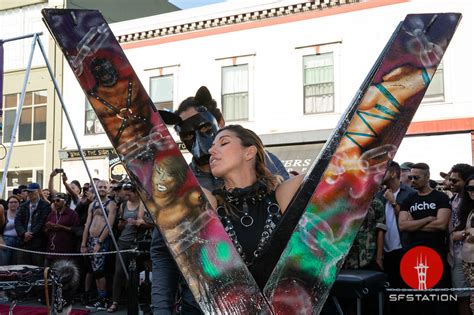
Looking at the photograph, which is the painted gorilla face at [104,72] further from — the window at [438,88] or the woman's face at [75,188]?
the window at [438,88]

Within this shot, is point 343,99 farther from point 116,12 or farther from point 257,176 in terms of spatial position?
point 257,176

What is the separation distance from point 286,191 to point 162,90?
15.6 meters

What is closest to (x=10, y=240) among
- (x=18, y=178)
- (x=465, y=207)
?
(x=465, y=207)

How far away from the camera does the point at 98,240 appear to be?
7719 millimetres

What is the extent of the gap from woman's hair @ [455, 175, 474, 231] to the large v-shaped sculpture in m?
3.49

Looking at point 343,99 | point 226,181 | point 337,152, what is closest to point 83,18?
point 226,181

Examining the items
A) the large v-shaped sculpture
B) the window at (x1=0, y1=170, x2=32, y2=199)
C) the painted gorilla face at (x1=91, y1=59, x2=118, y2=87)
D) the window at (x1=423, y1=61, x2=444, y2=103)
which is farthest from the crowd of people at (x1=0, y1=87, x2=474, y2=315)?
the window at (x1=0, y1=170, x2=32, y2=199)

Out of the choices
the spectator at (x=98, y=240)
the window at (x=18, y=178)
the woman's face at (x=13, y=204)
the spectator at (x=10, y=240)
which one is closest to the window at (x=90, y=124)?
the window at (x=18, y=178)

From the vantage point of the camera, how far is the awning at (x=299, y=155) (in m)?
14.6

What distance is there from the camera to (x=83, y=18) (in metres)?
1.72

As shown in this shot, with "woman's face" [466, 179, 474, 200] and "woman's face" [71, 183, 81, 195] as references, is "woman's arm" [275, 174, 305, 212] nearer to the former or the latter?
"woman's face" [466, 179, 474, 200]

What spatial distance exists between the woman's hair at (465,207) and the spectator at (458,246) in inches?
2.3

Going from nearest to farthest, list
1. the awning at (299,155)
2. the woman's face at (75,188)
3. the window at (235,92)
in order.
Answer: the woman's face at (75,188) < the awning at (299,155) < the window at (235,92)

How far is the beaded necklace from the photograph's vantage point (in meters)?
1.88
